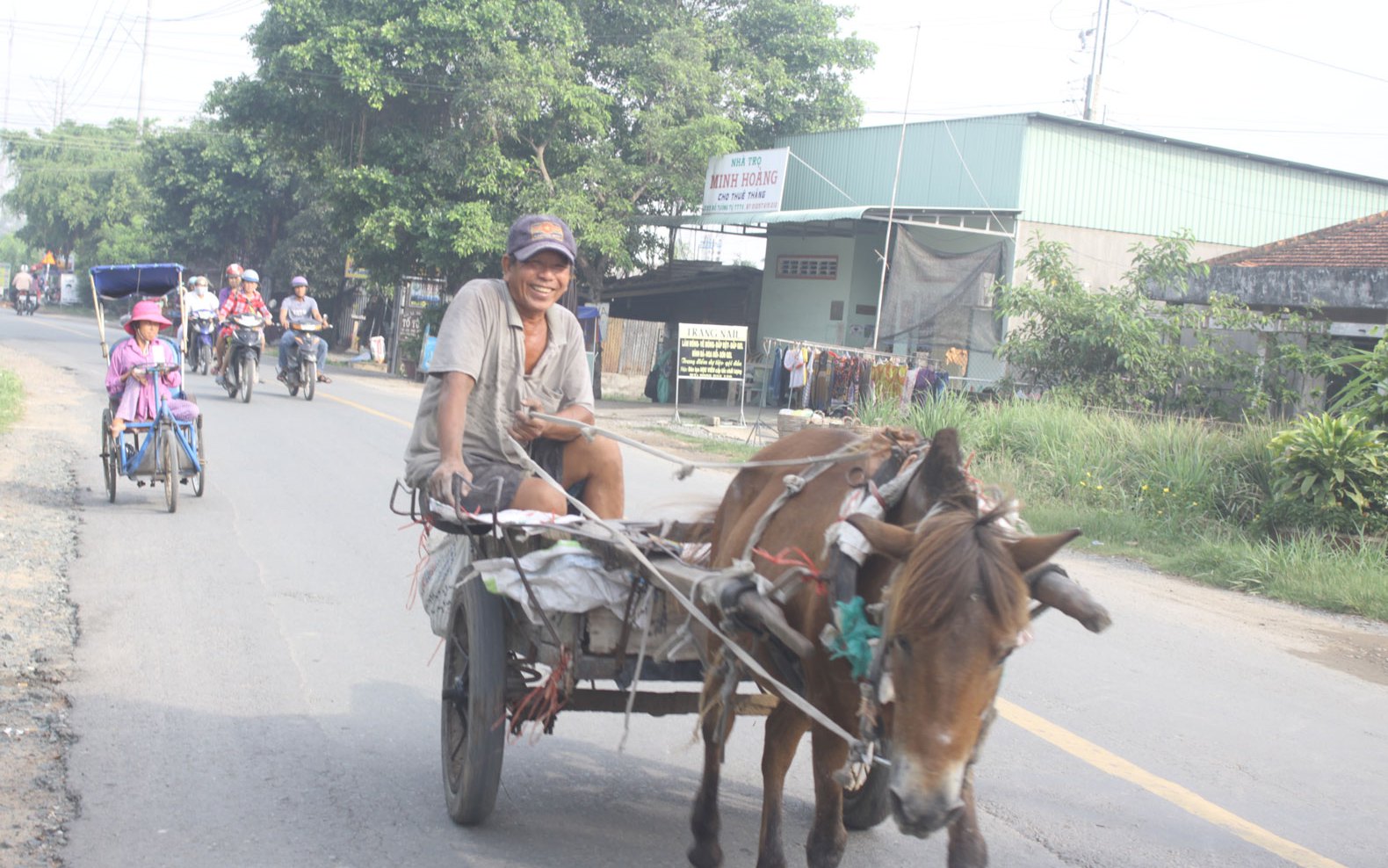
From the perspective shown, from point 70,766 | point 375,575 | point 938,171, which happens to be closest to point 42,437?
point 375,575

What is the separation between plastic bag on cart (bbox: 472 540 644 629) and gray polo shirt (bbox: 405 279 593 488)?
69 centimetres

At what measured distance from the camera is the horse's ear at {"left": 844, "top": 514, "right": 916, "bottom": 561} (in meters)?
2.60

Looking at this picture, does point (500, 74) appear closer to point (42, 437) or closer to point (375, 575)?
point (42, 437)

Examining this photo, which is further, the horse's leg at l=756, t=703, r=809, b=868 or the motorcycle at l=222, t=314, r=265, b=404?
the motorcycle at l=222, t=314, r=265, b=404

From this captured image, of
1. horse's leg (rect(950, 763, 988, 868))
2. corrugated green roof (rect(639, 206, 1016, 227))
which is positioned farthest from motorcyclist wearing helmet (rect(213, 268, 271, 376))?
horse's leg (rect(950, 763, 988, 868))

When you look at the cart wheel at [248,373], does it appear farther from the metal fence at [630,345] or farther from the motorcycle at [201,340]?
the metal fence at [630,345]

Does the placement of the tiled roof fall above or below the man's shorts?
above

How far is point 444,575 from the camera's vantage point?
456cm

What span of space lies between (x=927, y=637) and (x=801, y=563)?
77 cm

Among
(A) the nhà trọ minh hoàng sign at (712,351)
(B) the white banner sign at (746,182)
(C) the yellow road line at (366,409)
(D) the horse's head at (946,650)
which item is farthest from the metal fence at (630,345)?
(D) the horse's head at (946,650)

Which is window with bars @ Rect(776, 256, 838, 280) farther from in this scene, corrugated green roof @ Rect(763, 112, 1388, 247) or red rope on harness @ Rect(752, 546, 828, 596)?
red rope on harness @ Rect(752, 546, 828, 596)

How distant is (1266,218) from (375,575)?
21.8m

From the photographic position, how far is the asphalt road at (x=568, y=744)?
3.98m

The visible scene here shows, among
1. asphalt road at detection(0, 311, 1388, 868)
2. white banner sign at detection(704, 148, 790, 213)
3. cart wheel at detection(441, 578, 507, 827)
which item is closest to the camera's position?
cart wheel at detection(441, 578, 507, 827)
